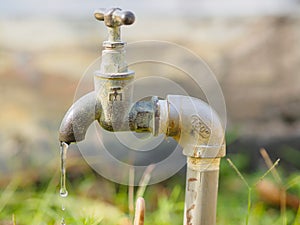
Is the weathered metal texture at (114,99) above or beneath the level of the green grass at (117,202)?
above

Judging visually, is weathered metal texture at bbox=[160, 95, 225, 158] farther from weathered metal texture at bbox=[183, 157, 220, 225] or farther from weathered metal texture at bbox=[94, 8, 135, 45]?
weathered metal texture at bbox=[94, 8, 135, 45]

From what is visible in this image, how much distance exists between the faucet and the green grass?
0.97 ft

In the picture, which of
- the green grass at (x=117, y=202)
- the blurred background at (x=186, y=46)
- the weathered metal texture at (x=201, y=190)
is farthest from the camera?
the blurred background at (x=186, y=46)

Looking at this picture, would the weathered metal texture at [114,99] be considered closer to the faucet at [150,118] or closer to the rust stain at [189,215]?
the faucet at [150,118]

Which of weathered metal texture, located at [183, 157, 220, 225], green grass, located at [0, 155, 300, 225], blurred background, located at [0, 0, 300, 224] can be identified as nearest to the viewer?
weathered metal texture, located at [183, 157, 220, 225]

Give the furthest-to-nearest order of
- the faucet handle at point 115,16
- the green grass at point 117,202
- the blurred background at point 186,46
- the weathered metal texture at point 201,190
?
the blurred background at point 186,46, the green grass at point 117,202, the weathered metal texture at point 201,190, the faucet handle at point 115,16

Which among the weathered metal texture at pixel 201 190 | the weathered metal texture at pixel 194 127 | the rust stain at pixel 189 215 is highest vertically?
the weathered metal texture at pixel 194 127

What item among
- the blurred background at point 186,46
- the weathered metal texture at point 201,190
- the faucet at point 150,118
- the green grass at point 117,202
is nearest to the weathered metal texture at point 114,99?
the faucet at point 150,118

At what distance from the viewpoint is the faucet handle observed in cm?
81

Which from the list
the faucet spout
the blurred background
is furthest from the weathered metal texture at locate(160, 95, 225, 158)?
the blurred background

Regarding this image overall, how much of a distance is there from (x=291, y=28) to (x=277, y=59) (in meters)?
0.14

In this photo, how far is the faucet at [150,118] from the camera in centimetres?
86

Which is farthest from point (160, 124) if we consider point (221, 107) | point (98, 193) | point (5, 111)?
point (5, 111)

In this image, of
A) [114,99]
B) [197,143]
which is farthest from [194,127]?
[114,99]
